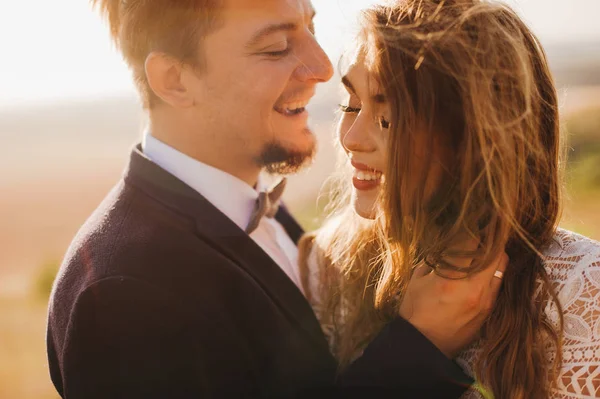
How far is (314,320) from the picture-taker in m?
2.51

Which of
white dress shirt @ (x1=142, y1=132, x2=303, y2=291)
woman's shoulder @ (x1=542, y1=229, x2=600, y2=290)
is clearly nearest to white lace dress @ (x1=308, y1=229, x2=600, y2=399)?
woman's shoulder @ (x1=542, y1=229, x2=600, y2=290)

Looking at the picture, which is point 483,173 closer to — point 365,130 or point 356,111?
point 365,130

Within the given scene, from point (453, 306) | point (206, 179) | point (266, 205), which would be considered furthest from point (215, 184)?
point (453, 306)

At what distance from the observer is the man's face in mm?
2758

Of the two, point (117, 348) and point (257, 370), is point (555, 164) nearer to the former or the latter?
point (257, 370)

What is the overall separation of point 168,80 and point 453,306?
1.71 m

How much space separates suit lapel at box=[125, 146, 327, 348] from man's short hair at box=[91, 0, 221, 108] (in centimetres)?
65

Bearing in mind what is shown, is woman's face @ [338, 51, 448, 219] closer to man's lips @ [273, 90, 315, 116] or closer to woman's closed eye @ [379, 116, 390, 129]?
woman's closed eye @ [379, 116, 390, 129]

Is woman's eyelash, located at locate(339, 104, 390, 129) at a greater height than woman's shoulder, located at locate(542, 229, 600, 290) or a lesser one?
greater

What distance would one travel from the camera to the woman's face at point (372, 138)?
7.05 ft

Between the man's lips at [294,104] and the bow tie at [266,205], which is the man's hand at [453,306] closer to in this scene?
the bow tie at [266,205]

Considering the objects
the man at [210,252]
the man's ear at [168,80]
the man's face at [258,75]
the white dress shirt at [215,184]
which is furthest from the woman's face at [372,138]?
the man's ear at [168,80]

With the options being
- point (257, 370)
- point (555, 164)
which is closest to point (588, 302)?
point (555, 164)

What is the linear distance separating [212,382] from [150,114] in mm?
1427
